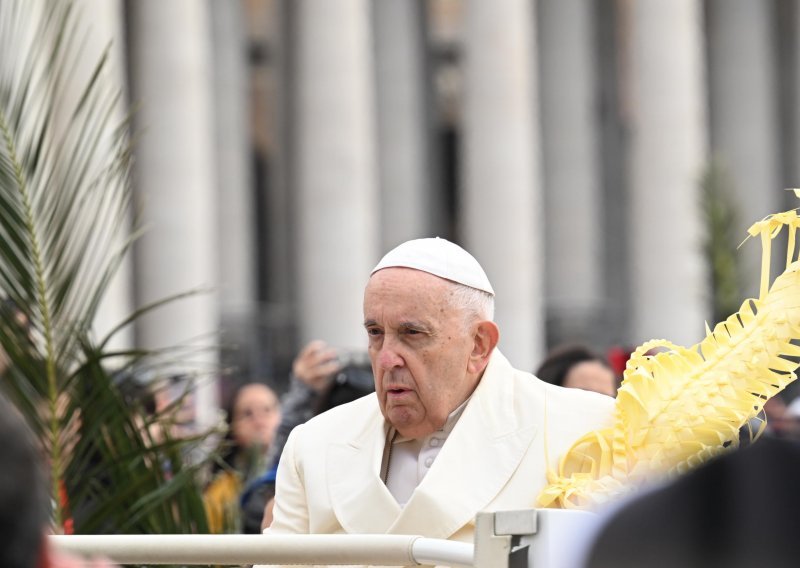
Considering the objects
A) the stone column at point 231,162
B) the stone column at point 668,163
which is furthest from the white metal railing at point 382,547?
the stone column at point 231,162

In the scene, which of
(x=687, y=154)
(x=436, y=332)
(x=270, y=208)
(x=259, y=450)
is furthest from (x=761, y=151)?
(x=436, y=332)

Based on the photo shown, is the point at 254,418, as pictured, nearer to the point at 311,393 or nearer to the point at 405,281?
the point at 311,393

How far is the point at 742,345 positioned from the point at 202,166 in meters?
41.4

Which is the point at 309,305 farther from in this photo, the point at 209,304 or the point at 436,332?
the point at 436,332

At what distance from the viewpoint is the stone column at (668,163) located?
53969mm

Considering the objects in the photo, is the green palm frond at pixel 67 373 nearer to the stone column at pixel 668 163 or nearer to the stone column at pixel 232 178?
the stone column at pixel 668 163

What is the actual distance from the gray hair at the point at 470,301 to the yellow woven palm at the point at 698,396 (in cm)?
88

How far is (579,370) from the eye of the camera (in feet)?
37.3

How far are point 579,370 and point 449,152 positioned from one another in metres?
64.3

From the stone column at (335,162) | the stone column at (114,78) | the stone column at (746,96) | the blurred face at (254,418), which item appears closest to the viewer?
the blurred face at (254,418)

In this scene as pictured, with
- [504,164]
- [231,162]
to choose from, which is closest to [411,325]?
[504,164]

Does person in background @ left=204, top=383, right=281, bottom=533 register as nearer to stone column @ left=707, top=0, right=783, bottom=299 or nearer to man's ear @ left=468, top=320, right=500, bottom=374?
man's ear @ left=468, top=320, right=500, bottom=374

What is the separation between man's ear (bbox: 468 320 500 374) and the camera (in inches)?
265

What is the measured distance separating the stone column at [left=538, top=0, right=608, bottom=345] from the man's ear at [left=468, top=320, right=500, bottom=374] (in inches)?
2163
